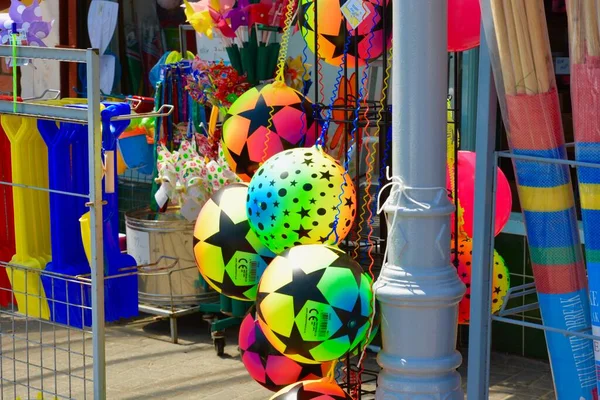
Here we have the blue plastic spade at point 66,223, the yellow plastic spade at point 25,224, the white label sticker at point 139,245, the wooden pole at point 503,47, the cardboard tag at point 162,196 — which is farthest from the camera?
the white label sticker at point 139,245

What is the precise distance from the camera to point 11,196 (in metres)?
3.79

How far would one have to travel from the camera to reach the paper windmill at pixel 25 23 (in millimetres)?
3748

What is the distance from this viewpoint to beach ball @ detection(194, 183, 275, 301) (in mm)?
3668

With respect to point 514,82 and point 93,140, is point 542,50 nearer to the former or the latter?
point 514,82

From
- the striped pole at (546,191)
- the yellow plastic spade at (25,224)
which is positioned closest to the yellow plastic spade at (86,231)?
the yellow plastic spade at (25,224)

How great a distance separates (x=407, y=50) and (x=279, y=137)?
1.31 metres

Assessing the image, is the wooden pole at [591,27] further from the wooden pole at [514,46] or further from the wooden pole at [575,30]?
the wooden pole at [514,46]

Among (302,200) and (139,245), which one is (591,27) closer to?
(302,200)

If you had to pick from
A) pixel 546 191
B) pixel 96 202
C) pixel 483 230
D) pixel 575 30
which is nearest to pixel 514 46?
pixel 575 30

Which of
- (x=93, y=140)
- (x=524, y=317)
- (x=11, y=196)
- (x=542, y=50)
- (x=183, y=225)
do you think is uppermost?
(x=542, y=50)

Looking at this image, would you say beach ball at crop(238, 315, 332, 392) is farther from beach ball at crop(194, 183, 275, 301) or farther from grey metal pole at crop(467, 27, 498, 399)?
grey metal pole at crop(467, 27, 498, 399)

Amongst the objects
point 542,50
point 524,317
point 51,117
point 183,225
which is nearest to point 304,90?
point 183,225

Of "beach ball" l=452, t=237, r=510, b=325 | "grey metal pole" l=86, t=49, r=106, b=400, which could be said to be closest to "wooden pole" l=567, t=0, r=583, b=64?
"beach ball" l=452, t=237, r=510, b=325

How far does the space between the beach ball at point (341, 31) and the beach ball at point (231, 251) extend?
696 mm
